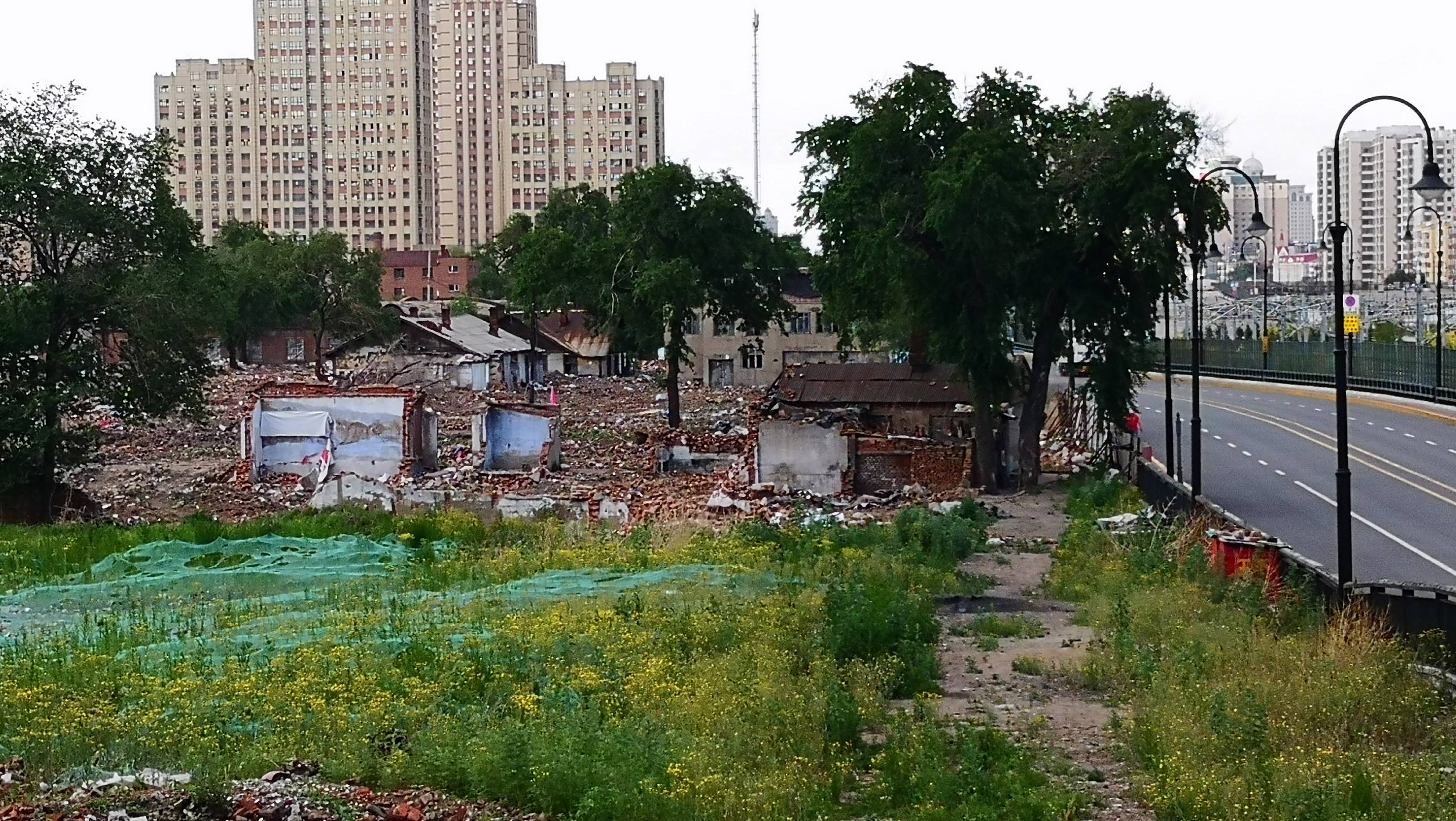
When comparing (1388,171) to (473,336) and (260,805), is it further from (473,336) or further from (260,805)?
(260,805)

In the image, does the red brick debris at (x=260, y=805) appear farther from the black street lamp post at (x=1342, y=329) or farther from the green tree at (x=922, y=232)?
the green tree at (x=922, y=232)

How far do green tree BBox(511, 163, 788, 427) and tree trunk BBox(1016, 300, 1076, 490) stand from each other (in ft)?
64.6

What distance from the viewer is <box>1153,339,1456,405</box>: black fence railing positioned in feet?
180

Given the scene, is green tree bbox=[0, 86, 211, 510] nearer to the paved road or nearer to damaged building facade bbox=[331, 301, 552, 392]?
the paved road

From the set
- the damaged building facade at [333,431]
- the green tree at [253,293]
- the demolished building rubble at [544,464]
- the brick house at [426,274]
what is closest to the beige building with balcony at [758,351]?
the green tree at [253,293]

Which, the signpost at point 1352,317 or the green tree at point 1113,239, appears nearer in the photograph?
the green tree at point 1113,239

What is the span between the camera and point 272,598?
71.9 feet

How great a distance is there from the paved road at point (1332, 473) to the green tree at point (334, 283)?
154ft

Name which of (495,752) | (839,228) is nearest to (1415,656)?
(495,752)

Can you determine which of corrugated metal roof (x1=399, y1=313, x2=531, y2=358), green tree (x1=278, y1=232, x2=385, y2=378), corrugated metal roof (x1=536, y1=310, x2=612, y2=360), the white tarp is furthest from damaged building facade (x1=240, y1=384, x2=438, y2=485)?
corrugated metal roof (x1=536, y1=310, x2=612, y2=360)

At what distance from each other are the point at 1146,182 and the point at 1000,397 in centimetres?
625

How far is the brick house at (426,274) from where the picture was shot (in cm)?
15225

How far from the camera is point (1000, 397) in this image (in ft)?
130

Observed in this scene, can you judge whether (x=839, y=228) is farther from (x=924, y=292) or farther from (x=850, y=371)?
(x=850, y=371)
